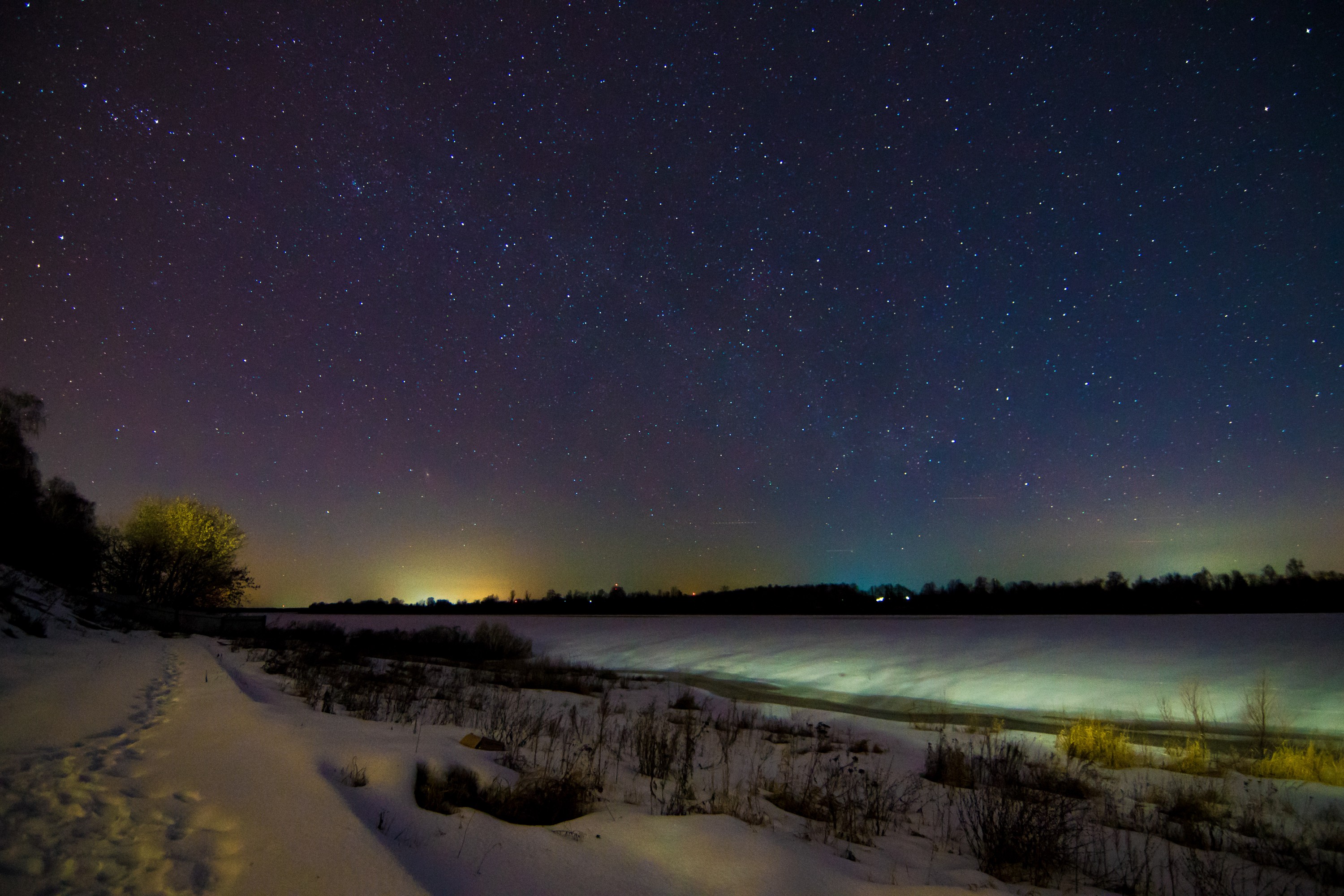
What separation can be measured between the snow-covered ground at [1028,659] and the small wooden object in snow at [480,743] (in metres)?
18.1

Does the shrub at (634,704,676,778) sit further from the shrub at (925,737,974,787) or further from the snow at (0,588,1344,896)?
the shrub at (925,737,974,787)

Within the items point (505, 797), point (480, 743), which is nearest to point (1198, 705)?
point (480, 743)

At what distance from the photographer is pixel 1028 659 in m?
37.8

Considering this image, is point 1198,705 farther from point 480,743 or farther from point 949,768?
point 480,743

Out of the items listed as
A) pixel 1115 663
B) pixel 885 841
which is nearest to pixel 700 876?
pixel 885 841

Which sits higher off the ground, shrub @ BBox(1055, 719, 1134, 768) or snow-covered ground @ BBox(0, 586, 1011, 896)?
snow-covered ground @ BBox(0, 586, 1011, 896)

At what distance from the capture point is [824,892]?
11.7 feet

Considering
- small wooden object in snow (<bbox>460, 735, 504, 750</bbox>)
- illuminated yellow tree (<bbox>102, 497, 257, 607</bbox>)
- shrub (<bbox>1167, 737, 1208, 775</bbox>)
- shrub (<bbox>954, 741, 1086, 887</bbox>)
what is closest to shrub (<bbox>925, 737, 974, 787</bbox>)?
shrub (<bbox>954, 741, 1086, 887</bbox>)

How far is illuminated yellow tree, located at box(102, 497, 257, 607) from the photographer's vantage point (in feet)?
122

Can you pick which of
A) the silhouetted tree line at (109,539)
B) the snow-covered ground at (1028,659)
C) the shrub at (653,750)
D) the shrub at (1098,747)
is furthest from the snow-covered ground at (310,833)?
the silhouetted tree line at (109,539)

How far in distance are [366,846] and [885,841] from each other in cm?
427

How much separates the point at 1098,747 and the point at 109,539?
53617mm

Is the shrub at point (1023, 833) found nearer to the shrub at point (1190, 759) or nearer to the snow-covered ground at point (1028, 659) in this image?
the shrub at point (1190, 759)

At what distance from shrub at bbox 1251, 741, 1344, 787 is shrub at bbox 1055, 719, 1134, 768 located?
5.89ft
